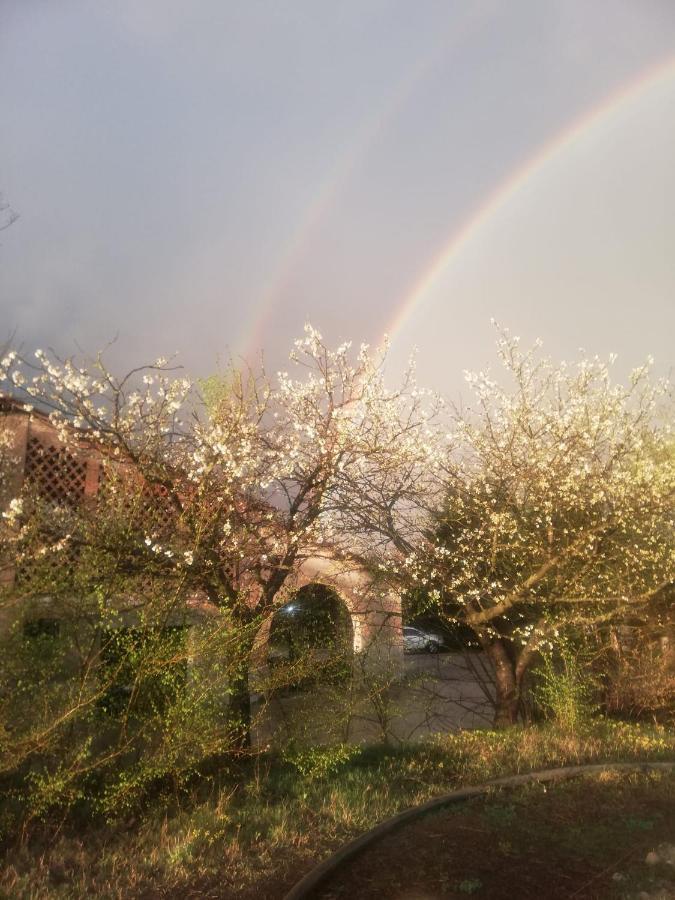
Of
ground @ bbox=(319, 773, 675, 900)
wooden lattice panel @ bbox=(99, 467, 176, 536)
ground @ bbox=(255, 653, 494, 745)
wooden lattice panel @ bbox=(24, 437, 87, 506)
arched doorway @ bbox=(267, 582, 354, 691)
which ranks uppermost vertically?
wooden lattice panel @ bbox=(24, 437, 87, 506)

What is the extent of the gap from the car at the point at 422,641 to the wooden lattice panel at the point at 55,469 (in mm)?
6657

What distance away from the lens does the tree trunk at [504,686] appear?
11.4 meters

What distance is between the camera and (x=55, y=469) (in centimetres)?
960

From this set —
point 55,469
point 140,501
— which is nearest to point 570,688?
point 140,501

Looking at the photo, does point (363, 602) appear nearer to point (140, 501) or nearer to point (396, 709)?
point (396, 709)

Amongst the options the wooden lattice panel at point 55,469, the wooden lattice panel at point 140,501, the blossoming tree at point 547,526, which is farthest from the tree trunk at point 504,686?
the wooden lattice panel at point 55,469

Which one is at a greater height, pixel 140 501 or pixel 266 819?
pixel 140 501

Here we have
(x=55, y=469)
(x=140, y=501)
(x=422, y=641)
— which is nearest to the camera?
(x=140, y=501)

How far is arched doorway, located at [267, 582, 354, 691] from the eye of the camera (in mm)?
7758

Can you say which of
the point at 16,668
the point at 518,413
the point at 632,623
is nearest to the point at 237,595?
the point at 16,668

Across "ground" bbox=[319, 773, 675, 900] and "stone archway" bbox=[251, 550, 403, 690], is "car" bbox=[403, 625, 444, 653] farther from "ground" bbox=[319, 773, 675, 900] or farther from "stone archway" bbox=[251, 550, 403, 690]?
"ground" bbox=[319, 773, 675, 900]

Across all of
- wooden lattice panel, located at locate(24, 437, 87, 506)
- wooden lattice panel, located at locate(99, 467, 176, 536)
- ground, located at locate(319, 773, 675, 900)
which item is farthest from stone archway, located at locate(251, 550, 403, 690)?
ground, located at locate(319, 773, 675, 900)

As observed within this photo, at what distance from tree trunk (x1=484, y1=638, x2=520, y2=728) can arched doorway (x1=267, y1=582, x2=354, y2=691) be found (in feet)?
8.49

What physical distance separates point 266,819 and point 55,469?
564cm
